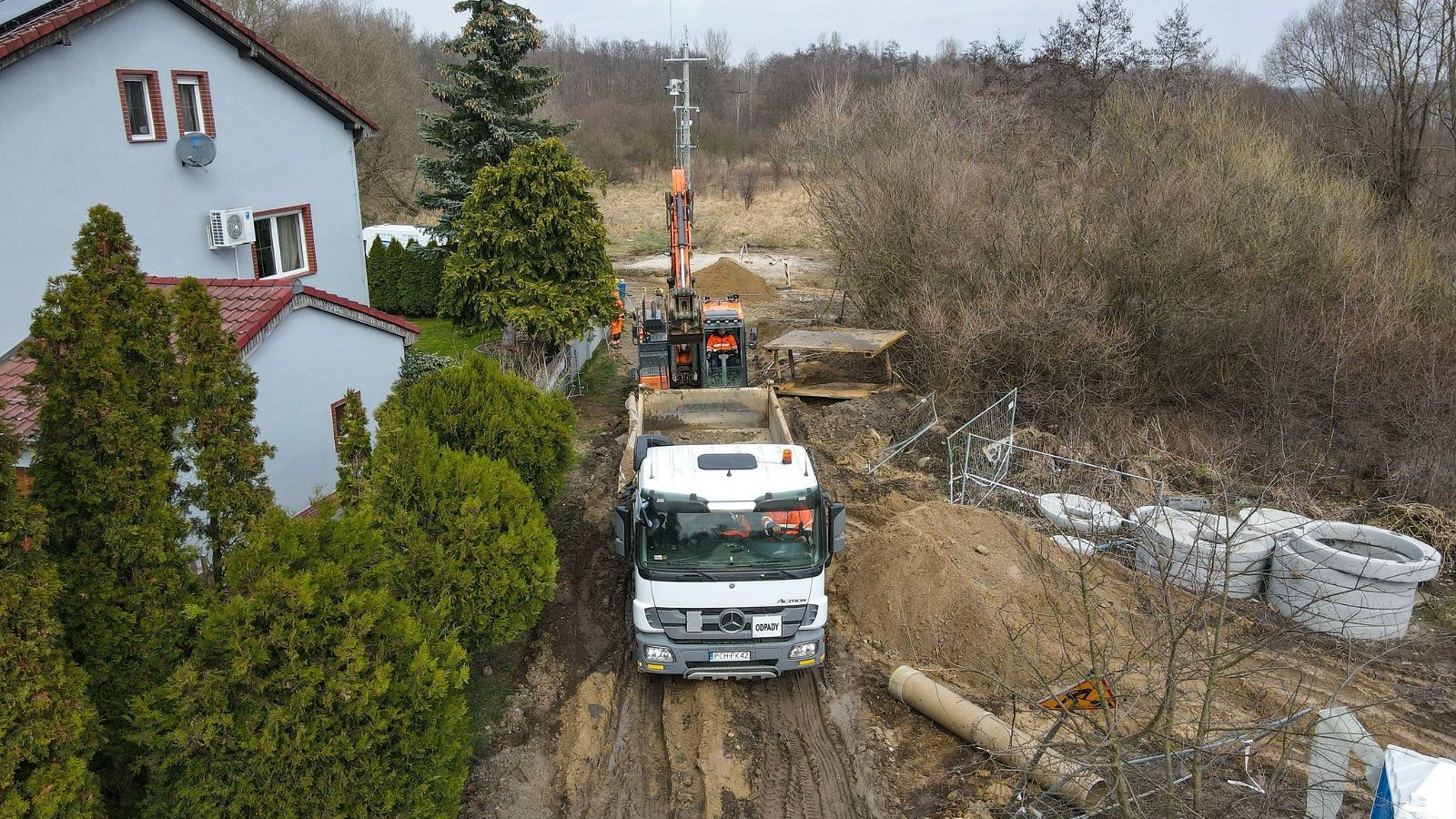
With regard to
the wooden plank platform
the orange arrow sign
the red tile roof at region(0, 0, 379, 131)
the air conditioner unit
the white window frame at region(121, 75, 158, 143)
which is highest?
the red tile roof at region(0, 0, 379, 131)

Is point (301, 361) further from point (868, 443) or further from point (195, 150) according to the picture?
point (868, 443)

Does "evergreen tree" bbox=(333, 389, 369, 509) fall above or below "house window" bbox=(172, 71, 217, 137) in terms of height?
below

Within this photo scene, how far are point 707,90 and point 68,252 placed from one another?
63.3 m

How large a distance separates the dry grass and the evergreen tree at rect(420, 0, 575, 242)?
21.9 m

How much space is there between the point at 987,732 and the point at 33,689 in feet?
24.0

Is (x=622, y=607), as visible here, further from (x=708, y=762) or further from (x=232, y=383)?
(x=232, y=383)

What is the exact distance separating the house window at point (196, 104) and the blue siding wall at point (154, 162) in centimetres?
16

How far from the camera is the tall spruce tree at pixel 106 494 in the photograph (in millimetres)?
5680

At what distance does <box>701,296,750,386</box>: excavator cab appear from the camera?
17797 mm

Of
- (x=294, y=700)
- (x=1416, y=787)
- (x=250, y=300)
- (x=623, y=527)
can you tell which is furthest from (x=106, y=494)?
(x=1416, y=787)

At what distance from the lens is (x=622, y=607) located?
448 inches

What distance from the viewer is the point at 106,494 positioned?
5746 millimetres

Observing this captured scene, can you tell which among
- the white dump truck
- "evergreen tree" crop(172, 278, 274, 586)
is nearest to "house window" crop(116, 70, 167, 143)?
"evergreen tree" crop(172, 278, 274, 586)

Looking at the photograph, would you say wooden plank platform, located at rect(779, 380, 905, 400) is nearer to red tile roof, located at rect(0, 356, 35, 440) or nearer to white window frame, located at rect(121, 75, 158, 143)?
white window frame, located at rect(121, 75, 158, 143)
